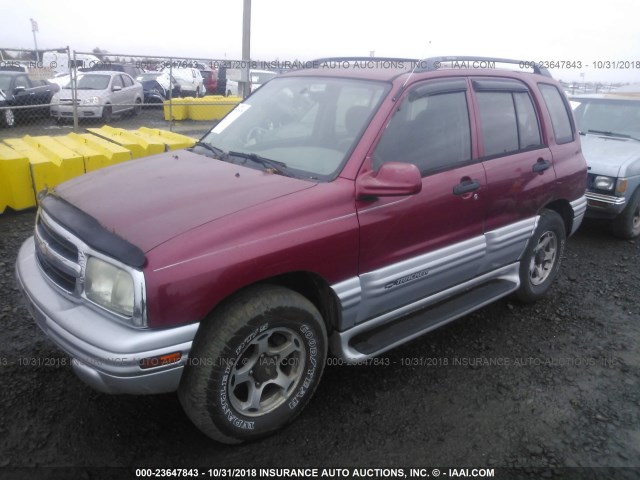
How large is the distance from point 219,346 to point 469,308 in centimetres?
192

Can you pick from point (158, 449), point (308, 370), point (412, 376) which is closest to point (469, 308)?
point (412, 376)

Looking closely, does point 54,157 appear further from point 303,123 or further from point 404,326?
point 404,326

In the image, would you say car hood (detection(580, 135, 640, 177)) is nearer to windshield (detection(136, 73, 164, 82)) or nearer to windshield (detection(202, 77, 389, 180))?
windshield (detection(202, 77, 389, 180))

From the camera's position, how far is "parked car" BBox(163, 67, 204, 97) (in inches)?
786

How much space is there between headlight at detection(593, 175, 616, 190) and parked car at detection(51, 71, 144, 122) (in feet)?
37.7

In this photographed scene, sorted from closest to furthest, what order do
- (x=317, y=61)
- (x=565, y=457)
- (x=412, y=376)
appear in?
(x=565, y=457), (x=412, y=376), (x=317, y=61)

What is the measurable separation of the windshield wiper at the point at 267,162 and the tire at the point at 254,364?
2.44 ft

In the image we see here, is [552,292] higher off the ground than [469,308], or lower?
lower

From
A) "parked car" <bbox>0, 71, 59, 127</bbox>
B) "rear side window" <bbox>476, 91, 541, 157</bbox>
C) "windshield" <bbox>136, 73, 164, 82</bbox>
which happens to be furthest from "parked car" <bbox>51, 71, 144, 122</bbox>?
"rear side window" <bbox>476, 91, 541, 157</bbox>

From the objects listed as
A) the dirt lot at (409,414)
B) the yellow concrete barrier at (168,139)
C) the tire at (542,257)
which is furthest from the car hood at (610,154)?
the yellow concrete barrier at (168,139)

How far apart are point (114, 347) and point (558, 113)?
403 cm

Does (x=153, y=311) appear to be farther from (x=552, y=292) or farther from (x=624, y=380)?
(x=552, y=292)

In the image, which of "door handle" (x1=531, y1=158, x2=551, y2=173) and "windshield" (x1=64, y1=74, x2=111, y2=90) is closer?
"door handle" (x1=531, y1=158, x2=551, y2=173)

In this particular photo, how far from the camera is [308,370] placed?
2783 mm
